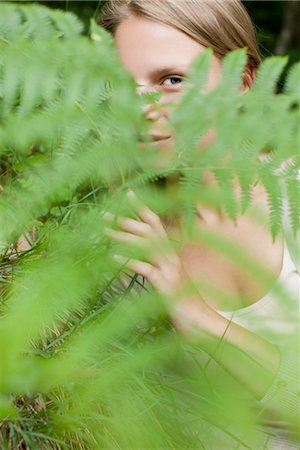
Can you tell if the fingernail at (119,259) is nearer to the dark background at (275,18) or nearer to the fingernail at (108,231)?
the fingernail at (108,231)

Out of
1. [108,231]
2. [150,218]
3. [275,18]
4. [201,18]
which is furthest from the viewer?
[275,18]

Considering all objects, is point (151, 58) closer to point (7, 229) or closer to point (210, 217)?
point (210, 217)

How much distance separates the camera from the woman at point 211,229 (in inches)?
44.4

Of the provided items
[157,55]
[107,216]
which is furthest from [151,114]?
[157,55]

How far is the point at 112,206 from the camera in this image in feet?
3.36

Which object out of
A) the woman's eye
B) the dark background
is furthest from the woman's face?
the dark background

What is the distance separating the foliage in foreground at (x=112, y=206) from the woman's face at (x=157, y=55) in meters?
0.43

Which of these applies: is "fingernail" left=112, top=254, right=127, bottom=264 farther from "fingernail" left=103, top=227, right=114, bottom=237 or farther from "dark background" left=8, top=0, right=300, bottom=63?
"dark background" left=8, top=0, right=300, bottom=63

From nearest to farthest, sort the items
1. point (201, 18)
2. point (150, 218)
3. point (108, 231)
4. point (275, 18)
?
point (108, 231) → point (150, 218) → point (201, 18) → point (275, 18)

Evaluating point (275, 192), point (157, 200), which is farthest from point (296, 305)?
point (157, 200)

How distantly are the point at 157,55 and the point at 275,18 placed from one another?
8610 millimetres

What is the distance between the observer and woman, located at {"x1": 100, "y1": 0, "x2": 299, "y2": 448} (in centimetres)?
113

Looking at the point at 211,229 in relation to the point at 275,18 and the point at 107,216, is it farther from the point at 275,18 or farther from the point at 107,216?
the point at 275,18

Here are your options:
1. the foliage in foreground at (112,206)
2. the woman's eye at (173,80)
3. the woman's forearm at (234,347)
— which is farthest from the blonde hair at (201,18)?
the woman's forearm at (234,347)
